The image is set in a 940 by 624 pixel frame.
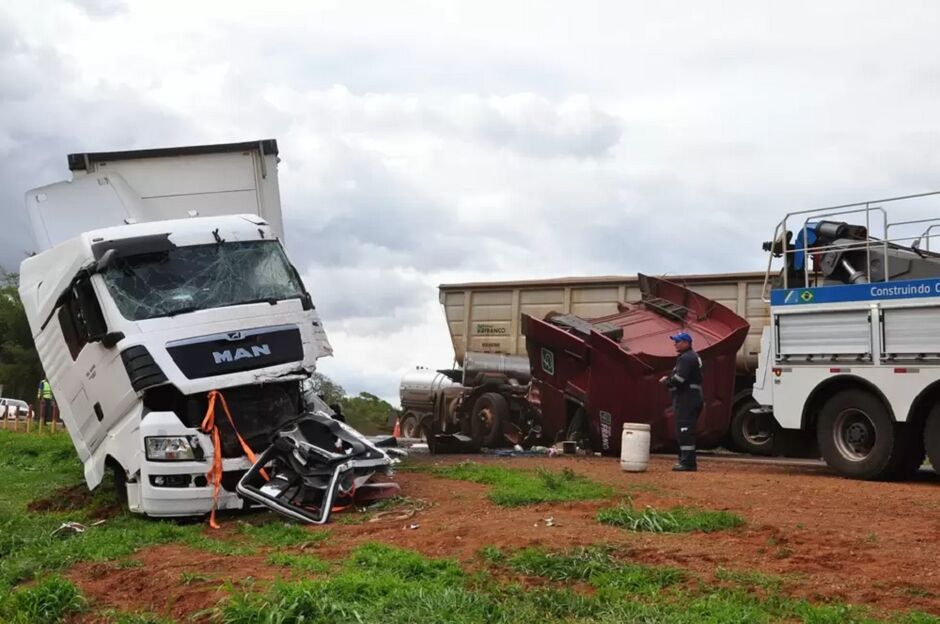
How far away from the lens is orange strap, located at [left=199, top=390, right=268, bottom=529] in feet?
30.1

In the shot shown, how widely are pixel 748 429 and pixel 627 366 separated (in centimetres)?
369

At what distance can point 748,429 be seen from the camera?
54.6 ft

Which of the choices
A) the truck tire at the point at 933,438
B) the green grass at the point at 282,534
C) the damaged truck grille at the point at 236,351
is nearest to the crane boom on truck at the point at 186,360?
the damaged truck grille at the point at 236,351

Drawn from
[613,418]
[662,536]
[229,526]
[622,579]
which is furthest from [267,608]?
[613,418]

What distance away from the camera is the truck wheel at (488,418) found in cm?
1695

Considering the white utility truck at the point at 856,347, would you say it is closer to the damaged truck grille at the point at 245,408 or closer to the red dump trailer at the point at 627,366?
the red dump trailer at the point at 627,366

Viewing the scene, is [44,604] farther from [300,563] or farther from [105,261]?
[105,261]

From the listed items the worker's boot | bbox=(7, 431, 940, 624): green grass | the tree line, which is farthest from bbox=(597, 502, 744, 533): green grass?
the tree line

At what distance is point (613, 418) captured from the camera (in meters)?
14.3

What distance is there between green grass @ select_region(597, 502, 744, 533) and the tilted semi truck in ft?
25.3

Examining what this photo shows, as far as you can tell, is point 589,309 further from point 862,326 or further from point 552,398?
point 862,326

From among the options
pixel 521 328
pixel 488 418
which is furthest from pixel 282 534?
pixel 521 328

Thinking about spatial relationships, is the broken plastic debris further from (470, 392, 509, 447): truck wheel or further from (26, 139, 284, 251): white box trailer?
(470, 392, 509, 447): truck wheel

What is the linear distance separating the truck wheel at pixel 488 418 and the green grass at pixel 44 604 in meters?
10.6
